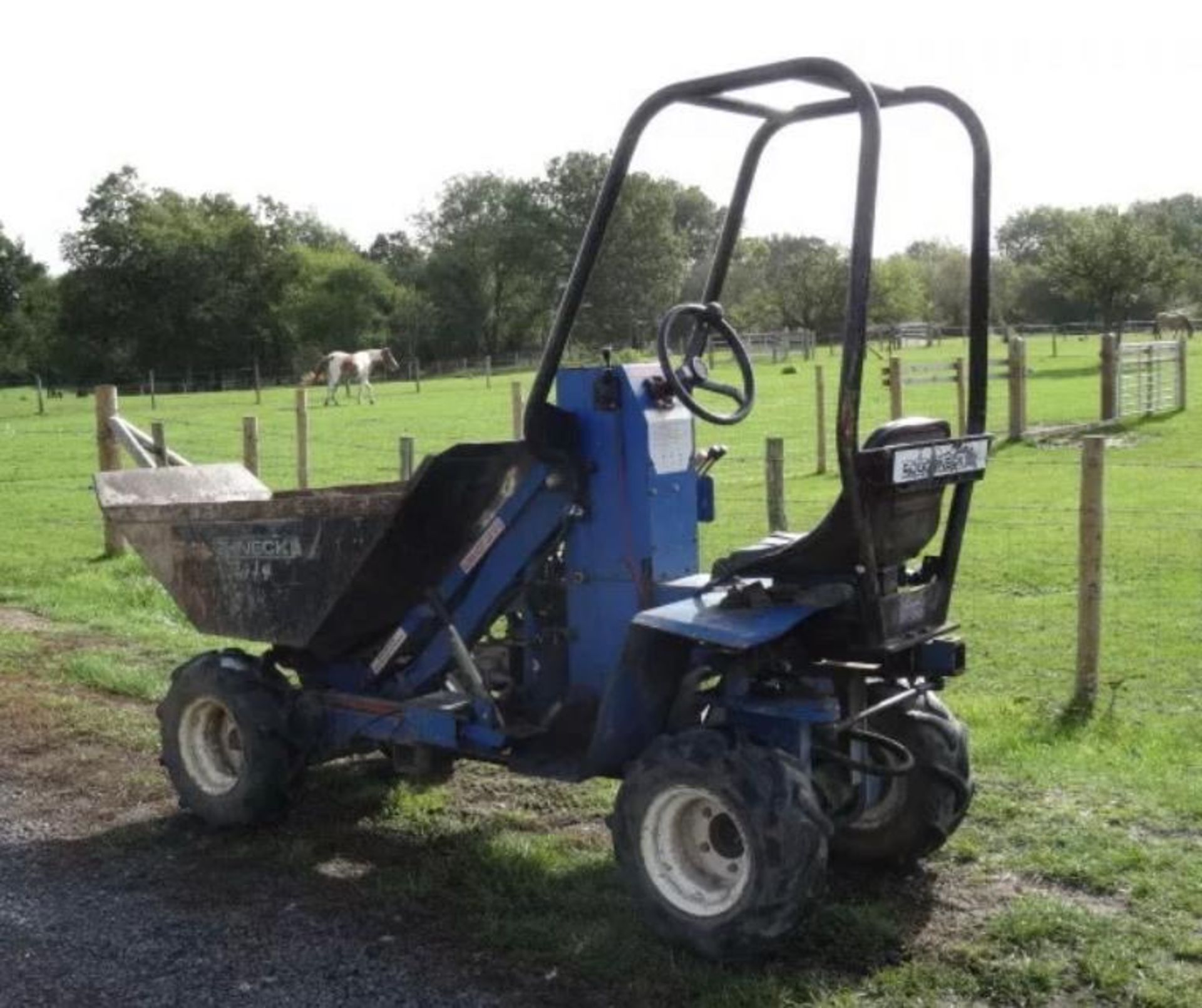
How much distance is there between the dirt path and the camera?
4.30m

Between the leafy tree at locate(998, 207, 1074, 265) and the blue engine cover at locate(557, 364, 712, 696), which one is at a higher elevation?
the leafy tree at locate(998, 207, 1074, 265)

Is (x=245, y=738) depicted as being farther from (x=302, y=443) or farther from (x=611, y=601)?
(x=302, y=443)

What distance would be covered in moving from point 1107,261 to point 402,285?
48983mm

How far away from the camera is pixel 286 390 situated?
56.6 m

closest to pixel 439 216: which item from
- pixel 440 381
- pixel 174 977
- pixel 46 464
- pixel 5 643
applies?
pixel 440 381

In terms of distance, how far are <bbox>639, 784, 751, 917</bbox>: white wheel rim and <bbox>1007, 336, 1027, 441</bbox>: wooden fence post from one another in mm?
A: 17785

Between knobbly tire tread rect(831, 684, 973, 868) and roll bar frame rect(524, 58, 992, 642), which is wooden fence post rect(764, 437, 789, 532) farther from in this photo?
knobbly tire tread rect(831, 684, 973, 868)

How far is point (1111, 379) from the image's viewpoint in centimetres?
2406

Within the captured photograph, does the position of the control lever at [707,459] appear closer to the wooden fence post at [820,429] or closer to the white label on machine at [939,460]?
the white label on machine at [939,460]

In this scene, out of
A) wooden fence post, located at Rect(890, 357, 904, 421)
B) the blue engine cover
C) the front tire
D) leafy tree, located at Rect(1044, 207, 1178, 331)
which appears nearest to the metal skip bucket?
the blue engine cover

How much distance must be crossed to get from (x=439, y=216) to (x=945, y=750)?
3385 inches

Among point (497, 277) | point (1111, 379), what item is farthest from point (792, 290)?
point (1111, 379)

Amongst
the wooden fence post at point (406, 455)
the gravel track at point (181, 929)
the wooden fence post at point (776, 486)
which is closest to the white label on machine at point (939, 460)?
the gravel track at point (181, 929)

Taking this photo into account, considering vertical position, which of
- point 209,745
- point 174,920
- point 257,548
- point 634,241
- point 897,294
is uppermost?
point 634,241
